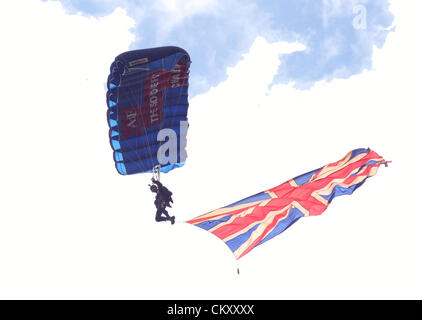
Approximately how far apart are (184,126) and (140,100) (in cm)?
178

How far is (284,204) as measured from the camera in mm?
14727

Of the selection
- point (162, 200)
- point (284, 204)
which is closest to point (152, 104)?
point (162, 200)

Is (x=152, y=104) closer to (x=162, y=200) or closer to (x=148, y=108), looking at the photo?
(x=148, y=108)

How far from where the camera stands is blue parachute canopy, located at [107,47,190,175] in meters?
12.9

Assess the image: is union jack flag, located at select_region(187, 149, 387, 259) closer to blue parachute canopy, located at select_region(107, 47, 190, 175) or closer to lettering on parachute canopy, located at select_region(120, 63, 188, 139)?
blue parachute canopy, located at select_region(107, 47, 190, 175)

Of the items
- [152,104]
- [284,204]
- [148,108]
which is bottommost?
[284,204]

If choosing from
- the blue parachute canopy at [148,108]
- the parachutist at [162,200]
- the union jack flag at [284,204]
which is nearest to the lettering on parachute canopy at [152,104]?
the blue parachute canopy at [148,108]

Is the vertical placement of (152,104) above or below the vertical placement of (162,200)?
above

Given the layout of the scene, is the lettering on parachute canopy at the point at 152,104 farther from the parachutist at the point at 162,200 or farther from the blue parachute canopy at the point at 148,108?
the parachutist at the point at 162,200

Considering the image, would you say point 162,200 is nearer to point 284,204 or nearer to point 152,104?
point 152,104

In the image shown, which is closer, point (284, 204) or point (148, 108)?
point (148, 108)

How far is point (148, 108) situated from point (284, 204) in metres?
5.28

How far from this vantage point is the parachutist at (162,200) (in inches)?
551

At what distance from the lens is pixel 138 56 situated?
12625 mm
